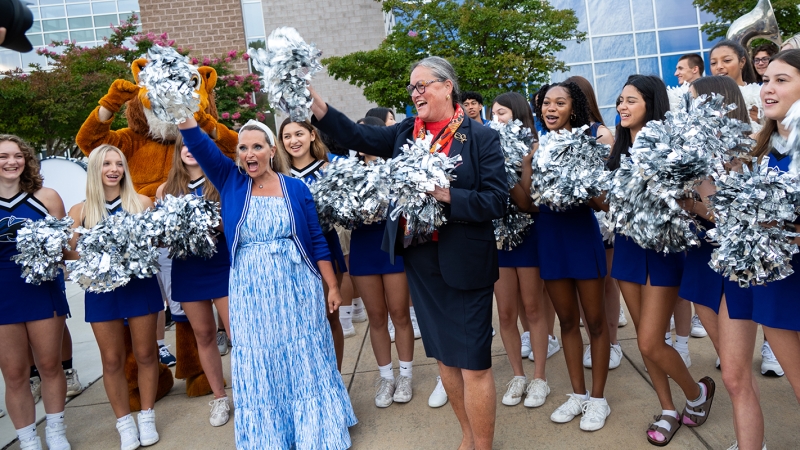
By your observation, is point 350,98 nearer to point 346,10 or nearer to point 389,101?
point 346,10

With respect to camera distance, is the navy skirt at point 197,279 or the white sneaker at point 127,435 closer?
the white sneaker at point 127,435

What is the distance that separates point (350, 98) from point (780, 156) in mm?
18246

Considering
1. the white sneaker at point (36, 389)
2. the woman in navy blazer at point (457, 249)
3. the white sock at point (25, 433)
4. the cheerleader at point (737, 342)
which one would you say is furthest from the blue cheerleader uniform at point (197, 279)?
the cheerleader at point (737, 342)

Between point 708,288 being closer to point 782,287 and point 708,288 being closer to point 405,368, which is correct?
point 782,287

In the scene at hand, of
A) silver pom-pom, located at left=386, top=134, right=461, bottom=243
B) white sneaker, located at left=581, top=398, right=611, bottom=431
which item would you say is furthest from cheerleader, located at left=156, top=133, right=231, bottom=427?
white sneaker, located at left=581, top=398, right=611, bottom=431

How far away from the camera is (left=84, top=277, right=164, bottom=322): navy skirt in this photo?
415 centimetres

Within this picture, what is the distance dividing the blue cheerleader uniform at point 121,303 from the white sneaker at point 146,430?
723 millimetres

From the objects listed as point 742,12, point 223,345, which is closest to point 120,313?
point 223,345

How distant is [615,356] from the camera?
15.9 ft

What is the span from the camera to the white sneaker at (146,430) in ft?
14.1

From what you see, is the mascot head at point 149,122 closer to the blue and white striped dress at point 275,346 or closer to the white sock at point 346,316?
the blue and white striped dress at point 275,346

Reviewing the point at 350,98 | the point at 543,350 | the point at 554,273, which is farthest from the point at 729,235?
the point at 350,98

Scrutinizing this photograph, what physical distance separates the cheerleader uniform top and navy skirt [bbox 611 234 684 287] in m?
1.87

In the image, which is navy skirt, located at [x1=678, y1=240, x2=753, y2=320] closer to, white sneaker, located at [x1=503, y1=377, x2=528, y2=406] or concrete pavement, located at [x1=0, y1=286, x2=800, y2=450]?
concrete pavement, located at [x1=0, y1=286, x2=800, y2=450]
